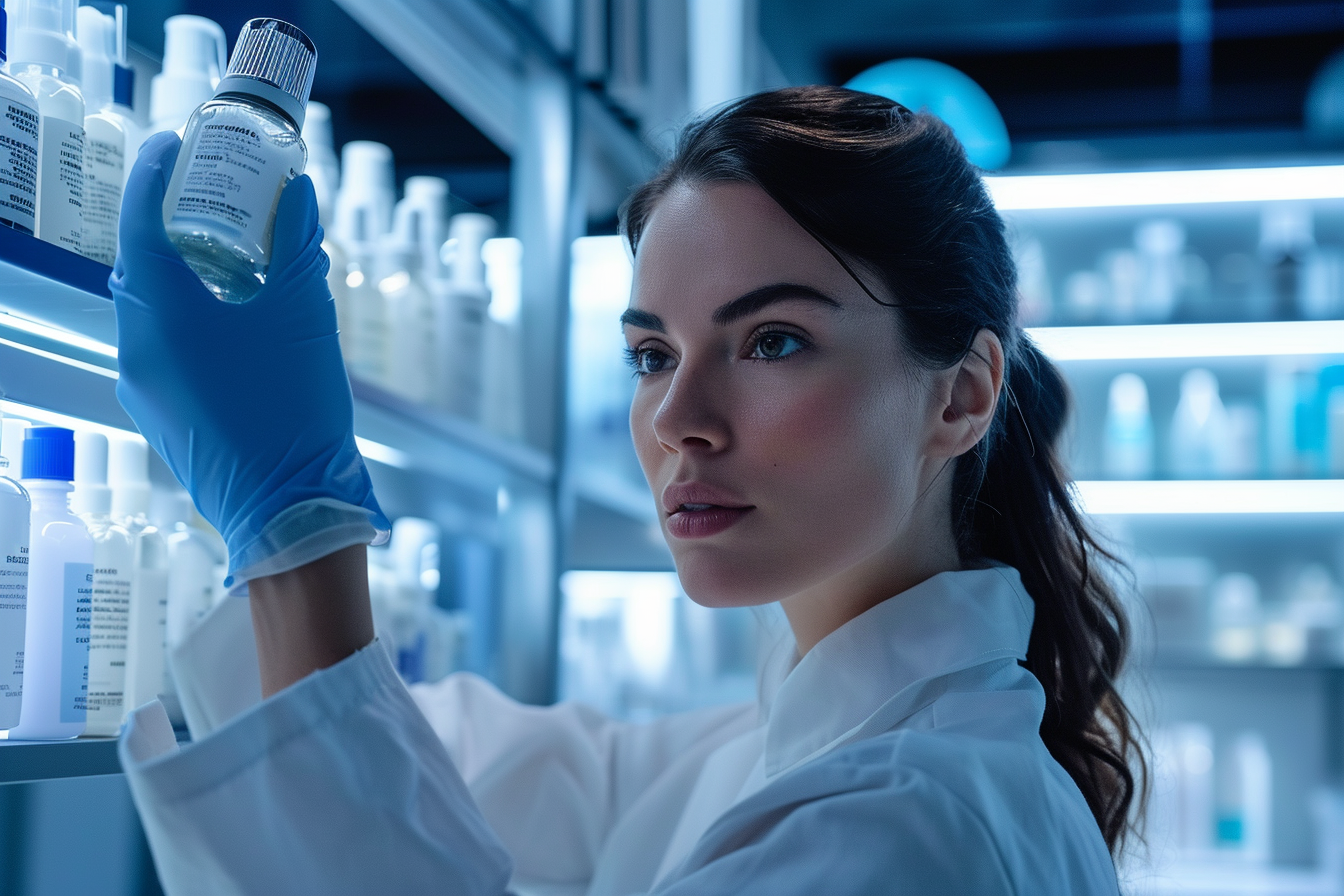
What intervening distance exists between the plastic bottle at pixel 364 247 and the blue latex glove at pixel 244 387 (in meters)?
0.39

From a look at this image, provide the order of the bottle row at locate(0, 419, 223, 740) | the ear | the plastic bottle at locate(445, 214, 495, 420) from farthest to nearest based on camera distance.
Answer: the plastic bottle at locate(445, 214, 495, 420), the ear, the bottle row at locate(0, 419, 223, 740)

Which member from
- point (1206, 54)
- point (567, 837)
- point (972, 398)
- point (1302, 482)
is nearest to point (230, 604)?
point (567, 837)

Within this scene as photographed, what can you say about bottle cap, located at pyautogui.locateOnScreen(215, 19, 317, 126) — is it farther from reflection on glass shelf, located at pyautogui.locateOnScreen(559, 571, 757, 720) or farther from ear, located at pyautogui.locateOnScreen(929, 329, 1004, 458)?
reflection on glass shelf, located at pyautogui.locateOnScreen(559, 571, 757, 720)

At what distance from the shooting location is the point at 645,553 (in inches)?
105

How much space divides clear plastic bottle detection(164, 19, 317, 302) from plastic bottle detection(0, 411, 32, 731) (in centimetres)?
20

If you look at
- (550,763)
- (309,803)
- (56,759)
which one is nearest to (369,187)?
(550,763)

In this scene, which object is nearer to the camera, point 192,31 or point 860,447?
point 860,447

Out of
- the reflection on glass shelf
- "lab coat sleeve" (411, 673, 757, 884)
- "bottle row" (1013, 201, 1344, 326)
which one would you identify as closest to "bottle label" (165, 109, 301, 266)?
"lab coat sleeve" (411, 673, 757, 884)

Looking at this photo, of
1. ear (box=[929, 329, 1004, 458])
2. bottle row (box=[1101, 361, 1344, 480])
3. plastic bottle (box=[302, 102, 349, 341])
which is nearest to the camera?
ear (box=[929, 329, 1004, 458])

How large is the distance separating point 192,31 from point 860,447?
0.72 m

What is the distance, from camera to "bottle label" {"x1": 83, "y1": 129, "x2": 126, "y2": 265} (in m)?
0.89

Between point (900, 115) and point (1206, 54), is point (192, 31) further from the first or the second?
point (1206, 54)

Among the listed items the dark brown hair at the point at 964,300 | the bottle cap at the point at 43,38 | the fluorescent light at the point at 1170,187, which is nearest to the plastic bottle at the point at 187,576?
the bottle cap at the point at 43,38

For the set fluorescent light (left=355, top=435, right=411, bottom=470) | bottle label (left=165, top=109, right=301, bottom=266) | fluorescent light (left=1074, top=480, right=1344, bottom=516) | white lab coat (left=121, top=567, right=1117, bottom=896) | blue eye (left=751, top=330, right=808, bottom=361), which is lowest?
white lab coat (left=121, top=567, right=1117, bottom=896)
